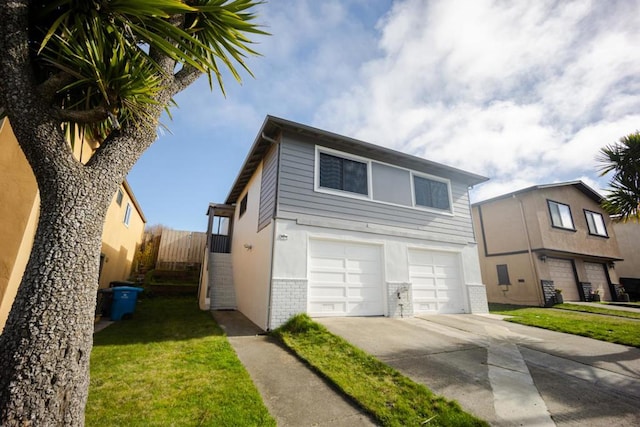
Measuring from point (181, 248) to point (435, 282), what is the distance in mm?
14202

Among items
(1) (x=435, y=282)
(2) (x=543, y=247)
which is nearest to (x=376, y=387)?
(1) (x=435, y=282)

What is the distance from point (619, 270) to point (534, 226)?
1244 centimetres

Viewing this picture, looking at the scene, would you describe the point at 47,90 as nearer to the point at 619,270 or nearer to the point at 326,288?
the point at 326,288

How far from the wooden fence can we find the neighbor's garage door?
18.6m

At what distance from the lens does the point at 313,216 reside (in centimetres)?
753

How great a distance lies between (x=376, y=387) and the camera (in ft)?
11.3

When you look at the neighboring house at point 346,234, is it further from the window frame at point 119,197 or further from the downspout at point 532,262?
the window frame at point 119,197

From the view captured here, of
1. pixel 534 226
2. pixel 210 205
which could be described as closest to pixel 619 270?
pixel 534 226

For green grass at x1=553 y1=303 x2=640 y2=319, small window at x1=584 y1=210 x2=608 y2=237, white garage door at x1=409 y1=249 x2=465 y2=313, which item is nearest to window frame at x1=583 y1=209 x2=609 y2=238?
small window at x1=584 y1=210 x2=608 y2=237

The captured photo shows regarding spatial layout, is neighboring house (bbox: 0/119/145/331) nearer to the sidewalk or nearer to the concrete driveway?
the sidewalk

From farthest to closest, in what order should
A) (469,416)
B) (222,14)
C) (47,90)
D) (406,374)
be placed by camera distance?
(406,374)
(222,14)
(469,416)
(47,90)

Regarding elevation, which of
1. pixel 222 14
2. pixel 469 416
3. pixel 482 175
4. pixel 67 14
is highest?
pixel 482 175

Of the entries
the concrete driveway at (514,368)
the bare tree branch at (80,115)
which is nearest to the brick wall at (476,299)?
the concrete driveway at (514,368)

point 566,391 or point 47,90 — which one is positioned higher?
point 47,90
